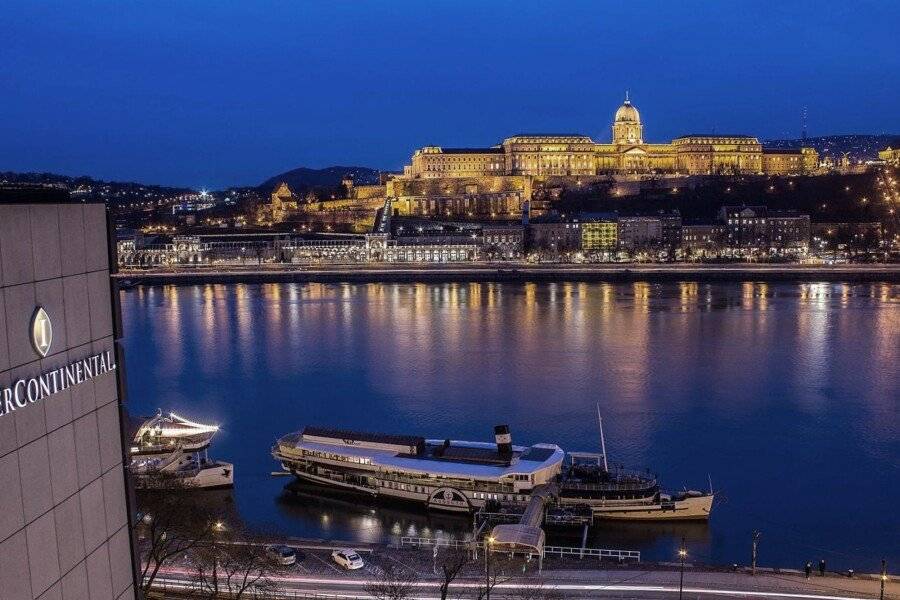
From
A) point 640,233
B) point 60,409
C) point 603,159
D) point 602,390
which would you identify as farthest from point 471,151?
point 60,409

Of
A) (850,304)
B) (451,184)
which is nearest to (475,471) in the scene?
(850,304)

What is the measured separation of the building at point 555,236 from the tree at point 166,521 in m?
30.8

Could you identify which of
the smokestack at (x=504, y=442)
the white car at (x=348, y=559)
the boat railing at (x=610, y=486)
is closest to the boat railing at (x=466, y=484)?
the smokestack at (x=504, y=442)

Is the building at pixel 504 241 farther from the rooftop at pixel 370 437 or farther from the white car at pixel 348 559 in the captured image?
the white car at pixel 348 559

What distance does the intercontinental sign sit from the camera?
2.43 meters

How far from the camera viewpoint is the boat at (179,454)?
29.2 feet

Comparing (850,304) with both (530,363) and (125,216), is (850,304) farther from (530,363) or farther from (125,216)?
(125,216)

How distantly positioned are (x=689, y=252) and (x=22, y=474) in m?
Answer: 35.9

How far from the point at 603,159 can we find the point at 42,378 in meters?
48.9

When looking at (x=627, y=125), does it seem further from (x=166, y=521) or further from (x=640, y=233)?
(x=166, y=521)

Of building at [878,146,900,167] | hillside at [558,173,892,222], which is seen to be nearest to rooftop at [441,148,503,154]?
hillside at [558,173,892,222]

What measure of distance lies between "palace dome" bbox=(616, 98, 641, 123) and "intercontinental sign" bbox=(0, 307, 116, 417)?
2102 inches

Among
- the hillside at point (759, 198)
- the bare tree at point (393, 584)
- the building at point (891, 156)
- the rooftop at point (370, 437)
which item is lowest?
the bare tree at point (393, 584)

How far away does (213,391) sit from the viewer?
1418 cm
